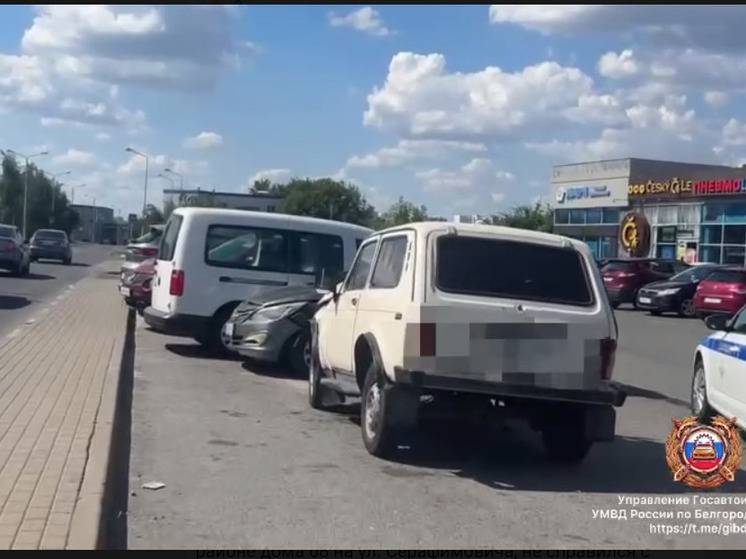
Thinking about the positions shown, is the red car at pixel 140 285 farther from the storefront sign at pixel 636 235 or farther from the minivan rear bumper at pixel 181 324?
the storefront sign at pixel 636 235

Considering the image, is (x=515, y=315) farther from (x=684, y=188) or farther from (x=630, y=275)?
(x=684, y=188)

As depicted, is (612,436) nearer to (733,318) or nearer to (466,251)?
(466,251)

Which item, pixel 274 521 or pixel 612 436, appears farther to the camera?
pixel 612 436

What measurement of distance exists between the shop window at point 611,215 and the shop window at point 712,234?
29.5 ft

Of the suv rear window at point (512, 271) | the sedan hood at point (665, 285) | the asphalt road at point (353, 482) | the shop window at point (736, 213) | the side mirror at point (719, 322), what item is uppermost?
the shop window at point (736, 213)

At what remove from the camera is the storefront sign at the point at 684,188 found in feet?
163

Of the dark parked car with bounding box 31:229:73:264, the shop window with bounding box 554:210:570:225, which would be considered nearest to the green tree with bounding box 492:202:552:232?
the shop window with bounding box 554:210:570:225

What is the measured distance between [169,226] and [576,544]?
1099 cm

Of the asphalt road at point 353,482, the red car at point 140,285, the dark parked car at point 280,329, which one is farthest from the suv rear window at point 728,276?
the dark parked car at point 280,329

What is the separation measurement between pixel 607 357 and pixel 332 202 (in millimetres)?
47229

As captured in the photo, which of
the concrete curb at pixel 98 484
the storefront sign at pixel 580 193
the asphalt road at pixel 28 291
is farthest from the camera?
the storefront sign at pixel 580 193

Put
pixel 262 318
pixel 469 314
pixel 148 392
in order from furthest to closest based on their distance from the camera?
1. pixel 262 318
2. pixel 148 392
3. pixel 469 314
